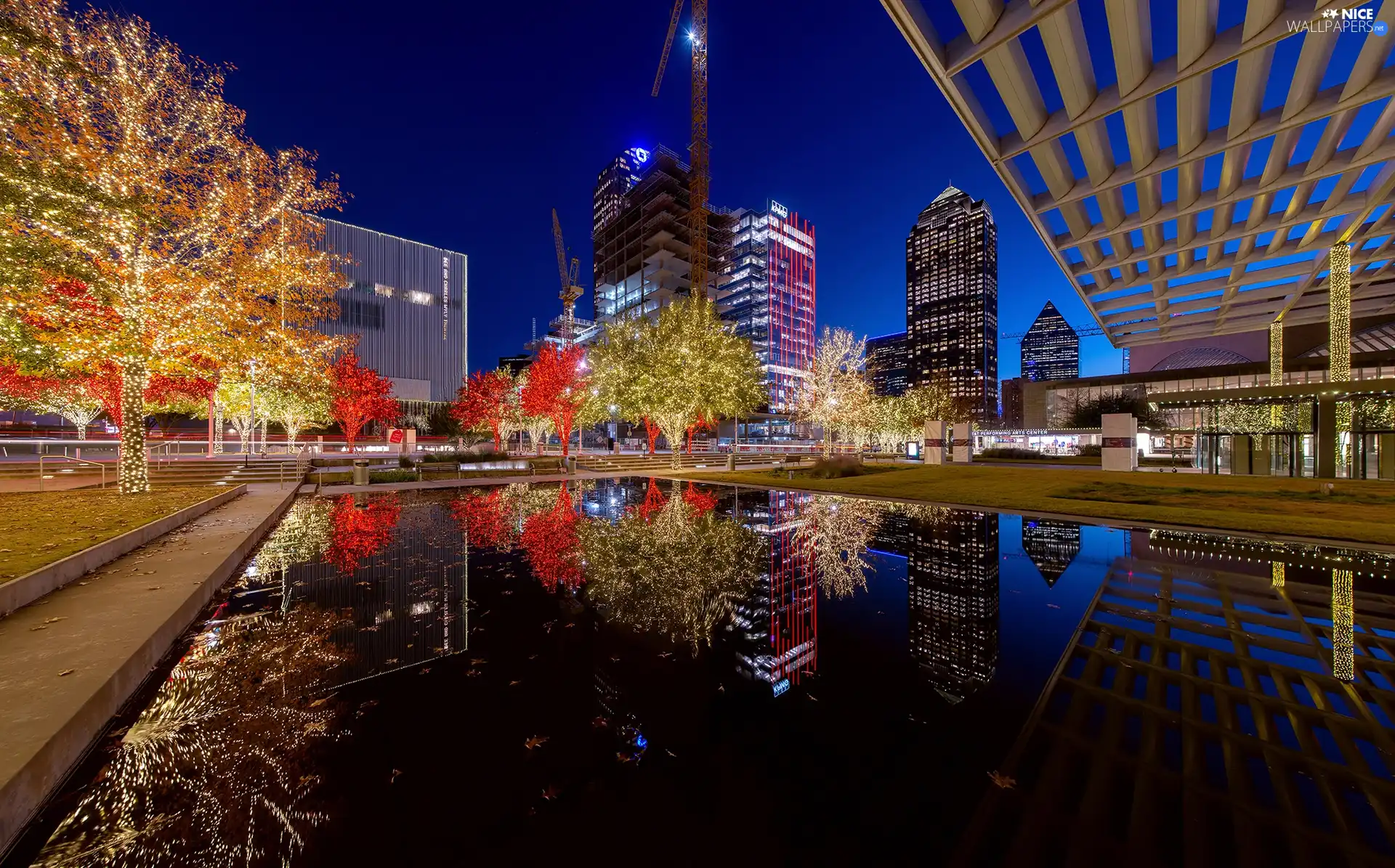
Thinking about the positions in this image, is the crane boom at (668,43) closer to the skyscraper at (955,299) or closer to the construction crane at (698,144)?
the construction crane at (698,144)

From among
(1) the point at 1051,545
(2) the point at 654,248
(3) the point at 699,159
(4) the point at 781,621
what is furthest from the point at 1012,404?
(4) the point at 781,621

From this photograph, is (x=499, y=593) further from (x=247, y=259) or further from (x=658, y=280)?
(x=658, y=280)

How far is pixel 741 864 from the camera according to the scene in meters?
2.50

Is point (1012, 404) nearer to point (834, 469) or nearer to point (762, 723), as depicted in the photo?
point (834, 469)

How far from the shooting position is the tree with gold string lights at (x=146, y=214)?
11.2 m

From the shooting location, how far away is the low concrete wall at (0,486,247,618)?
219 inches

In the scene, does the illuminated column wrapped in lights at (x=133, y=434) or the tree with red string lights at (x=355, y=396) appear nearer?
the illuminated column wrapped in lights at (x=133, y=434)

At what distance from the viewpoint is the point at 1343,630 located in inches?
214

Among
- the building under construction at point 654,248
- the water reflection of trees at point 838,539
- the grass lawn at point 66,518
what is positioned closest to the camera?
the grass lawn at point 66,518

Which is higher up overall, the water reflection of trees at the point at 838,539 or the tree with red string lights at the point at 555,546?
the tree with red string lights at the point at 555,546

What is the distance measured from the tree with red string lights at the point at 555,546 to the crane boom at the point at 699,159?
81771 millimetres

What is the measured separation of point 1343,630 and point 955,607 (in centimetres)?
395

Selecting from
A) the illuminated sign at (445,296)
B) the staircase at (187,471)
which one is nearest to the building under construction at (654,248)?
the illuminated sign at (445,296)

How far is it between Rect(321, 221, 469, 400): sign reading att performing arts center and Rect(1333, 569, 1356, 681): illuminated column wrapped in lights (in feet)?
290
